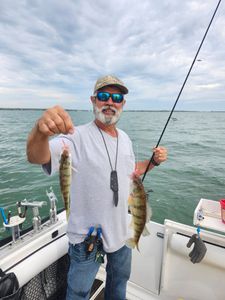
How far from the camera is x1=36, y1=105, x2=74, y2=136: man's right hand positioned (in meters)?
1.29

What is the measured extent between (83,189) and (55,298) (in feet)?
6.54

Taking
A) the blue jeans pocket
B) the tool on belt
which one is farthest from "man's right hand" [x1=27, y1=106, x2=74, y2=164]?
the blue jeans pocket

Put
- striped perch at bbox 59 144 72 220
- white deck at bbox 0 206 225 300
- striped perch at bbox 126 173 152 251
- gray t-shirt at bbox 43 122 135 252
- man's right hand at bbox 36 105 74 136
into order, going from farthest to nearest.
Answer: white deck at bbox 0 206 225 300
gray t-shirt at bbox 43 122 135 252
striped perch at bbox 126 173 152 251
striped perch at bbox 59 144 72 220
man's right hand at bbox 36 105 74 136

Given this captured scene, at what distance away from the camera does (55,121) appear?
1294mm

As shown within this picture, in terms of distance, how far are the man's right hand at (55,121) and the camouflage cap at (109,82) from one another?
971mm

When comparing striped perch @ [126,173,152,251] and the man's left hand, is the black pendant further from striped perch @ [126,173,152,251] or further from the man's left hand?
the man's left hand

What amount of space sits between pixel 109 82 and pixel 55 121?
107cm

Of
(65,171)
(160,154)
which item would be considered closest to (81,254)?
(65,171)

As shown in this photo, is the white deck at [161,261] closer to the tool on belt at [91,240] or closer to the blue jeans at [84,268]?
the blue jeans at [84,268]

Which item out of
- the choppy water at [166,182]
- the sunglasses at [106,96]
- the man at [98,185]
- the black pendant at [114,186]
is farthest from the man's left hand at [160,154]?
the choppy water at [166,182]

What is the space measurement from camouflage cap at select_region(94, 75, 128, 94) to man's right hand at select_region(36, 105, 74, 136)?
3.19 feet

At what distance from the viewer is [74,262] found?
7.11ft

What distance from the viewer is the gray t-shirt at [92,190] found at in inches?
79.5

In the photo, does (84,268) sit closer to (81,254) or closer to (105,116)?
(81,254)
